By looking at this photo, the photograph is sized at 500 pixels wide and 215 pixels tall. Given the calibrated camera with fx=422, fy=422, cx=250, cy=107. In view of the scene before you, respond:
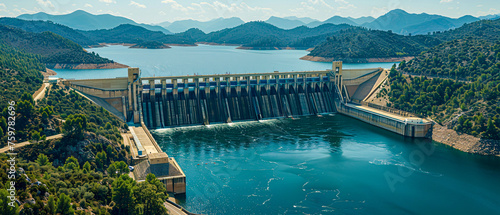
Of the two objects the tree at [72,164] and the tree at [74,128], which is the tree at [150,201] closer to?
the tree at [72,164]

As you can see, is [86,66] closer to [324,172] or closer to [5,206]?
[324,172]

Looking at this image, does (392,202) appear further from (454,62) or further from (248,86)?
(454,62)

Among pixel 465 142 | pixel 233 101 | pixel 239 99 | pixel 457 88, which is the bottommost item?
pixel 465 142

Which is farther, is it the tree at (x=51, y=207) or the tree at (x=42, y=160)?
the tree at (x=42, y=160)

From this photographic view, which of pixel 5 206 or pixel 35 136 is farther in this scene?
pixel 35 136

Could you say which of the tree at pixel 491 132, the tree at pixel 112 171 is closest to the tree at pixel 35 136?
Answer: the tree at pixel 112 171

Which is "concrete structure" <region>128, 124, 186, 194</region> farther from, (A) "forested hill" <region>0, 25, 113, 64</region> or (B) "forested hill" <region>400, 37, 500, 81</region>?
(A) "forested hill" <region>0, 25, 113, 64</region>

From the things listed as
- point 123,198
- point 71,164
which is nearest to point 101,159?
point 71,164
